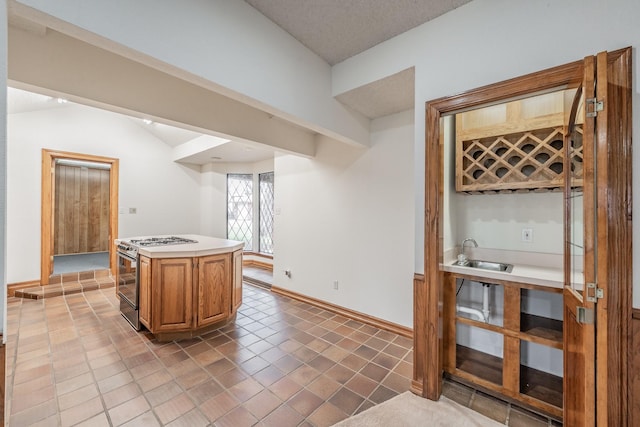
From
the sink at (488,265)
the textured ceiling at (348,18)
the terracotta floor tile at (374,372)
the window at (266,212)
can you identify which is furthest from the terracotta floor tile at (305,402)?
the window at (266,212)

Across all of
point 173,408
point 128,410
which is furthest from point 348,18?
point 128,410

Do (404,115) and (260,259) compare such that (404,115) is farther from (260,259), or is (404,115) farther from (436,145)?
(260,259)

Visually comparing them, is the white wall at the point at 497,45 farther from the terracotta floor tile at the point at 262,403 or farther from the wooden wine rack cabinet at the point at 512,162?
the terracotta floor tile at the point at 262,403

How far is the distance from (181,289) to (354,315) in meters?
1.99

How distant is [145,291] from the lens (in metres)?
2.63

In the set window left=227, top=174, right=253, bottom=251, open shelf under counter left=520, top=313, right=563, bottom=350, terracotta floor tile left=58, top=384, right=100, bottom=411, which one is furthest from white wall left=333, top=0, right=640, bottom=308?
window left=227, top=174, right=253, bottom=251

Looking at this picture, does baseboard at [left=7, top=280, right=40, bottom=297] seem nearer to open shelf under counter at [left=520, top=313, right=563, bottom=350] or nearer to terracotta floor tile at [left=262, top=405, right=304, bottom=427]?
terracotta floor tile at [left=262, top=405, right=304, bottom=427]

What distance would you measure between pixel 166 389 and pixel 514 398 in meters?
2.43

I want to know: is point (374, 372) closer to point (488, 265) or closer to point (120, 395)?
point (488, 265)

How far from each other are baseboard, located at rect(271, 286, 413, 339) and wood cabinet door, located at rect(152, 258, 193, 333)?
1.59 m

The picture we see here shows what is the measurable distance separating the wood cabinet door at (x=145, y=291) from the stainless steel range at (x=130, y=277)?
0.07 meters

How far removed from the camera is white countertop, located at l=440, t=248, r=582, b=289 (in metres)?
1.65

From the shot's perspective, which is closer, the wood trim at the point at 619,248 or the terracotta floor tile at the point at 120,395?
the wood trim at the point at 619,248

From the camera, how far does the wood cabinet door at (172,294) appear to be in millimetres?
2539
